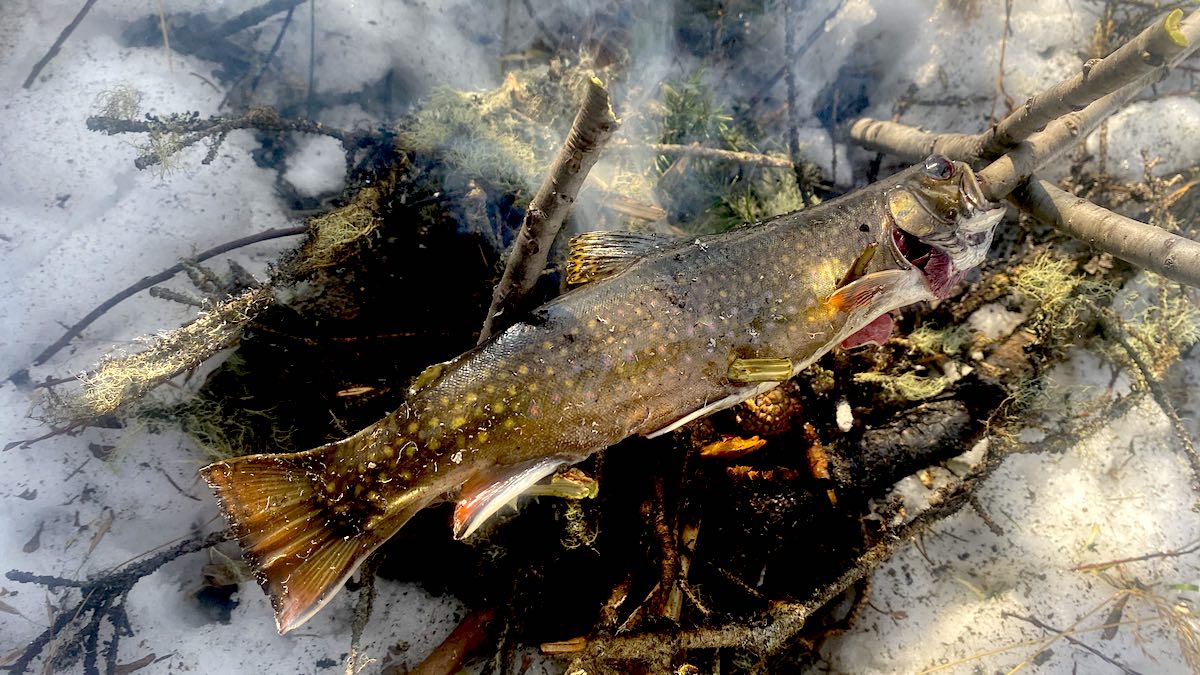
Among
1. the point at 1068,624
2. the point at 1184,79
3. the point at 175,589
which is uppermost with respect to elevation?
the point at 1184,79

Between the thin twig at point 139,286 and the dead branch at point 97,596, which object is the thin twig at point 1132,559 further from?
the thin twig at point 139,286

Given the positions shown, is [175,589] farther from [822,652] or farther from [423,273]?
[822,652]

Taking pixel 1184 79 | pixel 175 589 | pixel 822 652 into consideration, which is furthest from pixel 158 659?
pixel 1184 79

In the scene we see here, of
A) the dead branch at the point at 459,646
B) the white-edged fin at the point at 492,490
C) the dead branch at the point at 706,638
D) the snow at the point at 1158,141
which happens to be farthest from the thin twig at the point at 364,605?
the snow at the point at 1158,141

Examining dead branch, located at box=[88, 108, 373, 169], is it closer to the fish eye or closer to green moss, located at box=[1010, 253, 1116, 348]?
the fish eye

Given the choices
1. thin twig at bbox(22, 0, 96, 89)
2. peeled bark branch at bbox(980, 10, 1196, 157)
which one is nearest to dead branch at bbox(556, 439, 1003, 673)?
peeled bark branch at bbox(980, 10, 1196, 157)

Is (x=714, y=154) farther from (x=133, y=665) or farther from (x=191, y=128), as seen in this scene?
(x=133, y=665)
